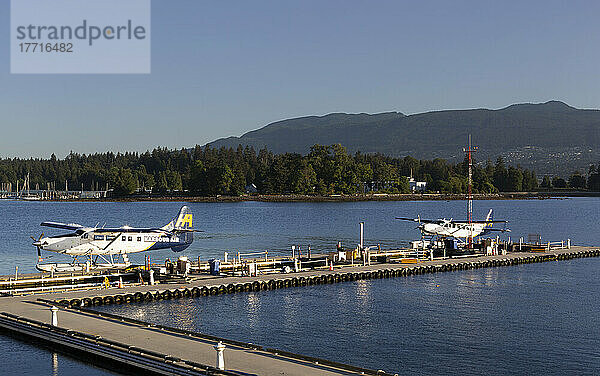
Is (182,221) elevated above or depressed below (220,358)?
above

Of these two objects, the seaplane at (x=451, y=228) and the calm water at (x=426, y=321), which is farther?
the seaplane at (x=451, y=228)

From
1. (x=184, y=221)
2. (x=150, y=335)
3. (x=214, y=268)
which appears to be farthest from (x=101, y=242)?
(x=150, y=335)

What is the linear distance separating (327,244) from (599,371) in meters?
50.7

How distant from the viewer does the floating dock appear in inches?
776

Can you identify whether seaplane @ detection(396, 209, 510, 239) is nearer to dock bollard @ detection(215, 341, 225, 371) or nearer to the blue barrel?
the blue barrel

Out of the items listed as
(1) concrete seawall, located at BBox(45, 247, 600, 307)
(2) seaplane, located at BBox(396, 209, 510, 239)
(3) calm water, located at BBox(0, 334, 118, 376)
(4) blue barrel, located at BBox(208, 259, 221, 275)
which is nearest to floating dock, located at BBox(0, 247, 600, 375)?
(1) concrete seawall, located at BBox(45, 247, 600, 307)

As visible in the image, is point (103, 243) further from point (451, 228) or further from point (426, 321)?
point (451, 228)

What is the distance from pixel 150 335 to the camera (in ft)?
77.3

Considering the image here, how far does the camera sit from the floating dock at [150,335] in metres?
19.7

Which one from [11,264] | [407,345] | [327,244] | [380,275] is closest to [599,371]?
[407,345]

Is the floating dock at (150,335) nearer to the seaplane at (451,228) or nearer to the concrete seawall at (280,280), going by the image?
the concrete seawall at (280,280)

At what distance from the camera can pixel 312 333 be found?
2789cm

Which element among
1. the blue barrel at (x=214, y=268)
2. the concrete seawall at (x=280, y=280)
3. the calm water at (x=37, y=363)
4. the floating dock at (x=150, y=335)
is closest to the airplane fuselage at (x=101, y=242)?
the blue barrel at (x=214, y=268)

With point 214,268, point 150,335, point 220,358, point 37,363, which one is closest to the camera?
point 220,358
